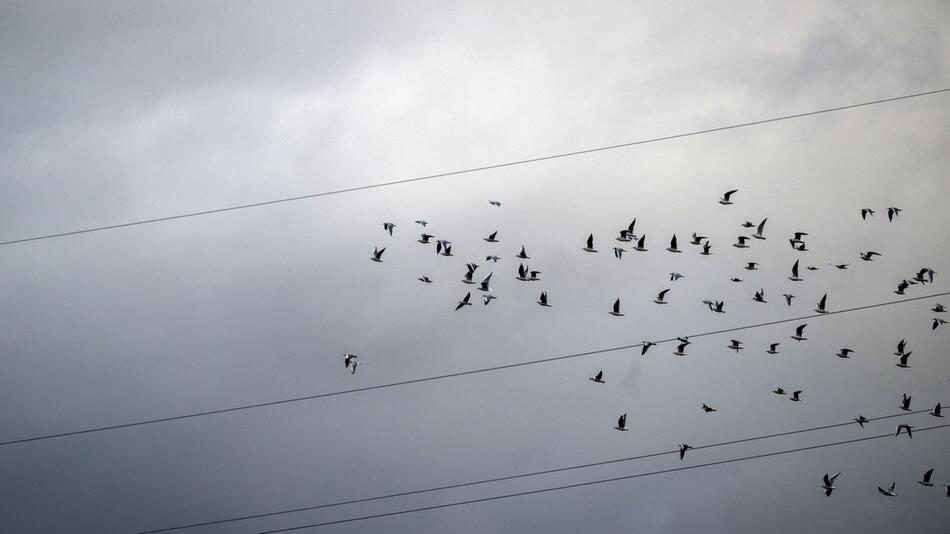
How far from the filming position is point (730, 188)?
162 ft

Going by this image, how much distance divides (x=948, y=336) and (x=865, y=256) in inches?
811

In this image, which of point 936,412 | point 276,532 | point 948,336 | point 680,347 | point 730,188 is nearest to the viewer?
point 936,412

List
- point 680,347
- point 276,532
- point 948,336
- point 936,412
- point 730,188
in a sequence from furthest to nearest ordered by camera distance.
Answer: point 948,336
point 730,188
point 276,532
point 680,347
point 936,412

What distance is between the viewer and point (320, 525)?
148 ft

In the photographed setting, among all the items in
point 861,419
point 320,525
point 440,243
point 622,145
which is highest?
point 622,145

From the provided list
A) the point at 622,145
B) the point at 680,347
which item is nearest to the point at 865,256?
the point at 680,347

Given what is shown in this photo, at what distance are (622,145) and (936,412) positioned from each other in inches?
664

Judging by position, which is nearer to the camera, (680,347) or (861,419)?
(861,419)

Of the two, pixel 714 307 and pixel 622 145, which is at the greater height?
pixel 622 145

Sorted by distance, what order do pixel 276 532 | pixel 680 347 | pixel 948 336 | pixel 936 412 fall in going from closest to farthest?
pixel 936 412 < pixel 680 347 < pixel 276 532 < pixel 948 336

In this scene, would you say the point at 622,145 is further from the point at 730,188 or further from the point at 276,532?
the point at 276,532

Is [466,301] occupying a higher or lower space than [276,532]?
higher

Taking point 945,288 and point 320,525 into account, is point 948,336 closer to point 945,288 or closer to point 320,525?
point 945,288

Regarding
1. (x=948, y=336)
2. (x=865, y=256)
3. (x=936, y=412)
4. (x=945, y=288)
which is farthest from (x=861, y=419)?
(x=948, y=336)
